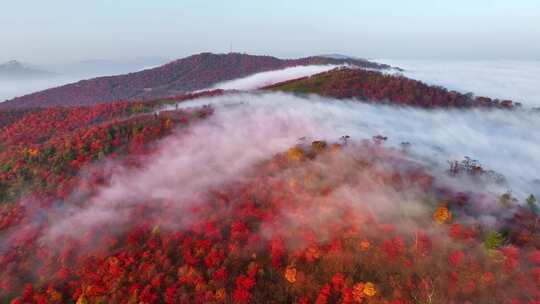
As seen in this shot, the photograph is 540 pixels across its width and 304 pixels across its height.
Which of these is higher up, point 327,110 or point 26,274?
point 327,110

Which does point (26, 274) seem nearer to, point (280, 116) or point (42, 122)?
point (280, 116)

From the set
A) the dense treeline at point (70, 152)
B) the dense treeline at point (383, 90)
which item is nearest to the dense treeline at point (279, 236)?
the dense treeline at point (70, 152)

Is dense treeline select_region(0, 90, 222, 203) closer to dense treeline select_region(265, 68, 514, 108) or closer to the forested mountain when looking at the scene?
the forested mountain

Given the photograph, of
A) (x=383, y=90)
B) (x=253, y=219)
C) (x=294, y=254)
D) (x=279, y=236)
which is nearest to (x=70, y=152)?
(x=253, y=219)

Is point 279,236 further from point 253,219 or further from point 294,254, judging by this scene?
point 253,219

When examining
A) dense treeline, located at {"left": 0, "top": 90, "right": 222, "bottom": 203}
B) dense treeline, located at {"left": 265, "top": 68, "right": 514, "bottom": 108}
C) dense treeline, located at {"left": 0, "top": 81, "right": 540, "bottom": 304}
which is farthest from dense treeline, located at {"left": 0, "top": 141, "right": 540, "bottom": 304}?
dense treeline, located at {"left": 265, "top": 68, "right": 514, "bottom": 108}

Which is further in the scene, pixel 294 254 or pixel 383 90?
pixel 383 90

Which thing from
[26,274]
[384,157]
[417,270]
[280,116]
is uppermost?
[280,116]

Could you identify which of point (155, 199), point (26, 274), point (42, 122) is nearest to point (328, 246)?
point (155, 199)
